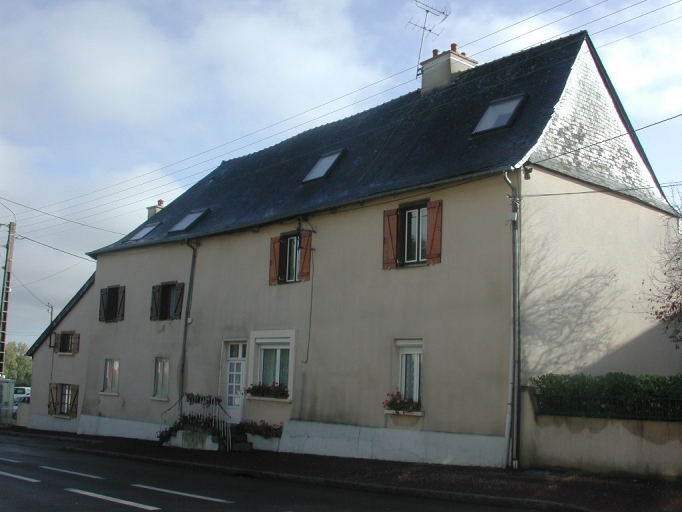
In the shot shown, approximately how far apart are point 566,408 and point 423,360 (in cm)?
303

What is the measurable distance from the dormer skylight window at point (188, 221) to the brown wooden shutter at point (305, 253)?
5.60m

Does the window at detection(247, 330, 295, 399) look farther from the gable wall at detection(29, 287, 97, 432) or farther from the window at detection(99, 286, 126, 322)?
the gable wall at detection(29, 287, 97, 432)

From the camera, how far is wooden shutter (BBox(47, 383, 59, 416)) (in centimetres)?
2766

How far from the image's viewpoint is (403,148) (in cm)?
1695

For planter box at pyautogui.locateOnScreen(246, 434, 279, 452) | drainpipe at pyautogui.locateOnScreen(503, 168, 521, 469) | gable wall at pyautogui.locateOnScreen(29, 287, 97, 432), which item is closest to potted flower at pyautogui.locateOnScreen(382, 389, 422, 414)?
drainpipe at pyautogui.locateOnScreen(503, 168, 521, 469)

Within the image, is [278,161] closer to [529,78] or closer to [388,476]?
[529,78]

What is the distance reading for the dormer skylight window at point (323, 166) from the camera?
18.8 meters

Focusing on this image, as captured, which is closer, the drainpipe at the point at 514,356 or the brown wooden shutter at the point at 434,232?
the drainpipe at the point at 514,356

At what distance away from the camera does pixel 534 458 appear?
40.0ft

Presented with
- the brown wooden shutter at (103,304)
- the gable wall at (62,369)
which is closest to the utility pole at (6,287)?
the gable wall at (62,369)

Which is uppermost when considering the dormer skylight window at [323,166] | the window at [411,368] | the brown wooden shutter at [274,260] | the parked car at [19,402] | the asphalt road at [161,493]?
the dormer skylight window at [323,166]

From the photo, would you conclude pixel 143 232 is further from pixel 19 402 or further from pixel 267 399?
pixel 19 402

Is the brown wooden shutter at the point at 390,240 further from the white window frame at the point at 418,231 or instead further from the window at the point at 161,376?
the window at the point at 161,376

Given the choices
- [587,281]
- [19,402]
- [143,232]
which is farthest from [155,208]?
[587,281]
